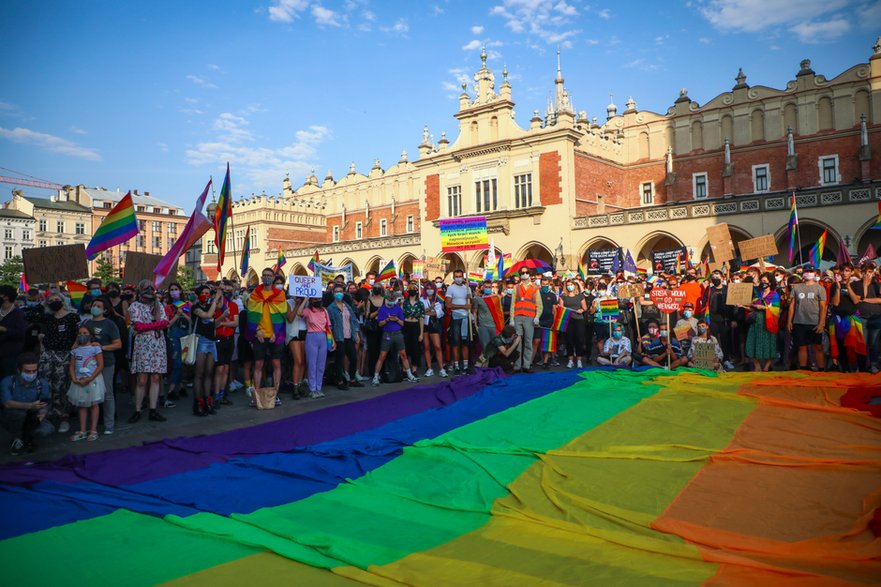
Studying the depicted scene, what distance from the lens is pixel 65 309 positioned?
763 cm

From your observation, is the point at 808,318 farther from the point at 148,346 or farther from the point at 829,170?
the point at 829,170

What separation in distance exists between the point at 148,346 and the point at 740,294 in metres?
10.5

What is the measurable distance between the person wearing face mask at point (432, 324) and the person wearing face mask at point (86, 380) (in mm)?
6133

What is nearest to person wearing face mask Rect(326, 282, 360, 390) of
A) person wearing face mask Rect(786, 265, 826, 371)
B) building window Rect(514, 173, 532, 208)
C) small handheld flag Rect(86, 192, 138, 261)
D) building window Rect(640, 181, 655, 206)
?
small handheld flag Rect(86, 192, 138, 261)

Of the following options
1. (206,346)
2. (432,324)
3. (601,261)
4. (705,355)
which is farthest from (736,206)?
(206,346)

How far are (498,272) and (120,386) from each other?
1331 cm

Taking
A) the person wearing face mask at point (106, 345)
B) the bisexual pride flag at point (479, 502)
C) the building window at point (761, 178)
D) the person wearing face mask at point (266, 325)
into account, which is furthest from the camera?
the building window at point (761, 178)

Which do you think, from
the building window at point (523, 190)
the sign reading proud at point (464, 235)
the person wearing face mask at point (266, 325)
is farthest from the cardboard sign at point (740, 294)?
the building window at point (523, 190)

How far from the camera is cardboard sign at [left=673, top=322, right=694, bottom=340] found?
11352 millimetres

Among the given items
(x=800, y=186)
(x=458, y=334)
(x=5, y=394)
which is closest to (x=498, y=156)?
(x=800, y=186)

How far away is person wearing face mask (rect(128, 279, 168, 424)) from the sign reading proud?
1528 centimetres

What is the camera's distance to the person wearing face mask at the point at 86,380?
271 inches

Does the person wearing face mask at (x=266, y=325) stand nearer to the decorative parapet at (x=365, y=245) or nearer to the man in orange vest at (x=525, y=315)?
the man in orange vest at (x=525, y=315)

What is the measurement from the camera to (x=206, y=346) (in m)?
8.55
